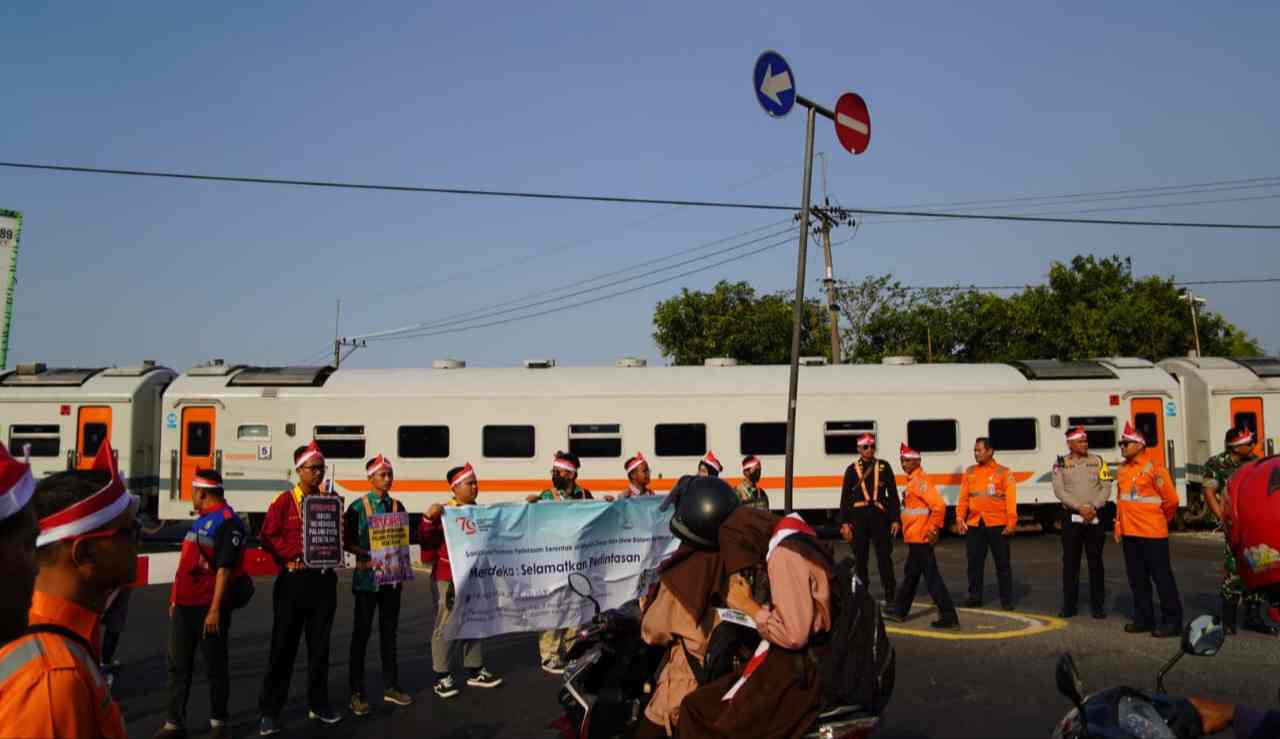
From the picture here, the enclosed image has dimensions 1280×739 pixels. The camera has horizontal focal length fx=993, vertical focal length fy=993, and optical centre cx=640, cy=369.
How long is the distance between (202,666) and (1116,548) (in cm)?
1560

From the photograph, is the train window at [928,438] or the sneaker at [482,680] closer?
the sneaker at [482,680]

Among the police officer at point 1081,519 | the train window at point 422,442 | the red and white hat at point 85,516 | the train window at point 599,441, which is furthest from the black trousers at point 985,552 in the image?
the train window at point 422,442

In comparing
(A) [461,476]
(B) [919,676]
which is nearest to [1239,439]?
(B) [919,676]

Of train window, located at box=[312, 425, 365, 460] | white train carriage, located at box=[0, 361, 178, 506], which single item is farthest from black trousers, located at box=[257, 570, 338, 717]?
white train carriage, located at box=[0, 361, 178, 506]

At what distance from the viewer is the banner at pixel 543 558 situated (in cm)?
795

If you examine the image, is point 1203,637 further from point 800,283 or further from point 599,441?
point 599,441

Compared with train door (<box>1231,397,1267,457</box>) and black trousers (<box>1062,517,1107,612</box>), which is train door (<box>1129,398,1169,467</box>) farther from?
black trousers (<box>1062,517,1107,612</box>)

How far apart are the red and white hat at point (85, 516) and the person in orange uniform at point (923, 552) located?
8736 mm

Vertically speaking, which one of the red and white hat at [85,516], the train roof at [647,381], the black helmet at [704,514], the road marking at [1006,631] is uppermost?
the train roof at [647,381]

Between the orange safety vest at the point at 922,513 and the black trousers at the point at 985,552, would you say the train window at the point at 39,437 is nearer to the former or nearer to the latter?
the orange safety vest at the point at 922,513

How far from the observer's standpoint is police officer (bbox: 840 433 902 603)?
11.7m

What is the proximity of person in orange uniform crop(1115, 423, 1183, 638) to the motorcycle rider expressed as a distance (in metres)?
7.08

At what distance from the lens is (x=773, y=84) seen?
12734mm

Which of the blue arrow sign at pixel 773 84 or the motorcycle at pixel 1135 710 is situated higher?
the blue arrow sign at pixel 773 84
